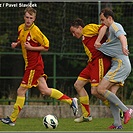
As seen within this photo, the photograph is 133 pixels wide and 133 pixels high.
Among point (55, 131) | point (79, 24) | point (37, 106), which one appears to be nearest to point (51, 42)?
point (37, 106)

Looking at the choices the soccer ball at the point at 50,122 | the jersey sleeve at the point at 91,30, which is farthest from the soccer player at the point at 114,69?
the soccer ball at the point at 50,122

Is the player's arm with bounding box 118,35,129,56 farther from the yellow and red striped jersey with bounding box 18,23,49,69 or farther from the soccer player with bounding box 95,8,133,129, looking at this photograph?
the yellow and red striped jersey with bounding box 18,23,49,69

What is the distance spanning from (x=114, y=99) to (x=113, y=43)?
0.90 m

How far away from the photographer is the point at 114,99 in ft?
41.1

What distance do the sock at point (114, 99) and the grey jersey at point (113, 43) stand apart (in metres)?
0.63

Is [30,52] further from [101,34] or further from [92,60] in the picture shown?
[101,34]

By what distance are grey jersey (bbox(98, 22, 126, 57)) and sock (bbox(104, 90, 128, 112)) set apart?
2.05 ft

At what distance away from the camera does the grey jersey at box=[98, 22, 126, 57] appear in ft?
40.2

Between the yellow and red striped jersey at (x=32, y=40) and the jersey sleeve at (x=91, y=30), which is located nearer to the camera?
the yellow and red striped jersey at (x=32, y=40)

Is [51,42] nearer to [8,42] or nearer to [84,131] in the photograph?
[8,42]

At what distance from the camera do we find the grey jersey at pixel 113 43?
40.2ft

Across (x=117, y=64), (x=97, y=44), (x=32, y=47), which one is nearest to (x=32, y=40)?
(x=32, y=47)

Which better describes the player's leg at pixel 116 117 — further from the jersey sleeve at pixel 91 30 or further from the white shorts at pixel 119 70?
the jersey sleeve at pixel 91 30

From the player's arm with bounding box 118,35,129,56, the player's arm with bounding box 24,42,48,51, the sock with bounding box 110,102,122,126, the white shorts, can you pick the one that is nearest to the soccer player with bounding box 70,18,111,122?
the white shorts
